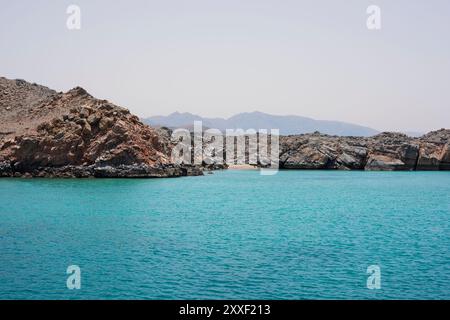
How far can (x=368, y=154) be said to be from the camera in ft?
541

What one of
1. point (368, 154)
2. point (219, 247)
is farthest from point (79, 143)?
point (368, 154)

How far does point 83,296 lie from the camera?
25969 mm

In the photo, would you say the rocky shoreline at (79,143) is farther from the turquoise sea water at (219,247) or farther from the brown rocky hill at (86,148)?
the turquoise sea water at (219,247)

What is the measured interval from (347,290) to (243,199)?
1790 inches

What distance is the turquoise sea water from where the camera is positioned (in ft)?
88.9

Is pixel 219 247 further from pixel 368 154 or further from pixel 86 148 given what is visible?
pixel 368 154

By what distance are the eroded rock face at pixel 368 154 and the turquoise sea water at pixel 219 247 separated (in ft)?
304

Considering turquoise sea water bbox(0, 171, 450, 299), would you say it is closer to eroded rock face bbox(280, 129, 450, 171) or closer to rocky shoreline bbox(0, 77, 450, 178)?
rocky shoreline bbox(0, 77, 450, 178)

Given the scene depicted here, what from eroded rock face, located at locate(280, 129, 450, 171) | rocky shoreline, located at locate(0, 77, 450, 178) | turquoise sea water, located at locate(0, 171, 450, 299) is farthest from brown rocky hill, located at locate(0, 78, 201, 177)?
eroded rock face, located at locate(280, 129, 450, 171)

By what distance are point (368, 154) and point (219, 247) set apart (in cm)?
13512

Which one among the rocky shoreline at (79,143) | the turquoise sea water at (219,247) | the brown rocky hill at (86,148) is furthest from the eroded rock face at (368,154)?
the turquoise sea water at (219,247)

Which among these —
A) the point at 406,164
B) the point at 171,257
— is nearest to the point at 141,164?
the point at 171,257

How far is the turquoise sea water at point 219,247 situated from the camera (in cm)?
2711
